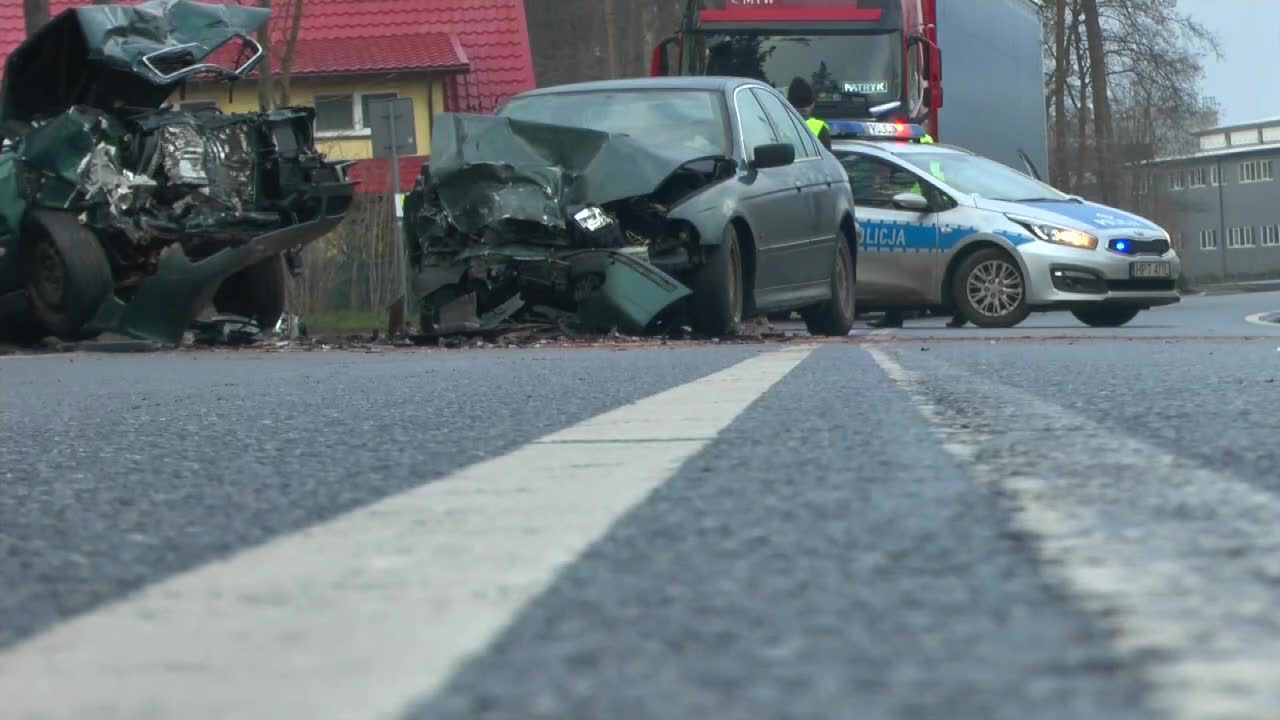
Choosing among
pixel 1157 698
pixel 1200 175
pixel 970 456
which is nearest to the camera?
pixel 1157 698

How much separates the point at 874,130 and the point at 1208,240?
9637 centimetres

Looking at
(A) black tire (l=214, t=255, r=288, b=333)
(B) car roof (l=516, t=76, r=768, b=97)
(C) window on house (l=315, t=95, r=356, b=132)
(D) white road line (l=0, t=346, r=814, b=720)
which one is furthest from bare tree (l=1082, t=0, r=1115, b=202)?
(D) white road line (l=0, t=346, r=814, b=720)

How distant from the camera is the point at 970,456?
3.04 metres

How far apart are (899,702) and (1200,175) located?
110526mm

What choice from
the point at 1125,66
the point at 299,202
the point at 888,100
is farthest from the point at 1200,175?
the point at 299,202

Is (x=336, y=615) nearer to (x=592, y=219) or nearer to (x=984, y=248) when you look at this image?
(x=592, y=219)

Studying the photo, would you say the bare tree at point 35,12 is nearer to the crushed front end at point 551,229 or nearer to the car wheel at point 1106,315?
the crushed front end at point 551,229

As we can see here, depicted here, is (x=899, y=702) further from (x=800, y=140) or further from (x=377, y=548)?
(x=800, y=140)

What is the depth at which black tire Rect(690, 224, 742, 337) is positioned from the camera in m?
10.1

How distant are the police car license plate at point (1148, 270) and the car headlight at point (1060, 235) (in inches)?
12.8

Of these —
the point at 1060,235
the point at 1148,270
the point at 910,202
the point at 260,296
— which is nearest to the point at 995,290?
the point at 1060,235

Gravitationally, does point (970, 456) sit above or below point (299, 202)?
below

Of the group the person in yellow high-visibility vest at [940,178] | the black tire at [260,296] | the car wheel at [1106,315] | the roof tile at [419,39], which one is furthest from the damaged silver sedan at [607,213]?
the roof tile at [419,39]

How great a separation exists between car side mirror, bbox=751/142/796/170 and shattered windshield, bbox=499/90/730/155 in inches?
7.0
